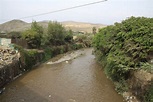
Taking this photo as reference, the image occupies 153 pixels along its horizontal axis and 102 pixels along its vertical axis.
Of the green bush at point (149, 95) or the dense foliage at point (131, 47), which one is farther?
the dense foliage at point (131, 47)

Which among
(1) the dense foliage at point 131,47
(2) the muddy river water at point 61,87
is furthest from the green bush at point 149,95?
(2) the muddy river water at point 61,87

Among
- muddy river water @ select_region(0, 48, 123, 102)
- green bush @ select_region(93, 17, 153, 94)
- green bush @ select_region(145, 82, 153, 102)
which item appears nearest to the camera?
green bush @ select_region(145, 82, 153, 102)

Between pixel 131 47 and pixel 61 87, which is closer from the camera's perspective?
pixel 131 47

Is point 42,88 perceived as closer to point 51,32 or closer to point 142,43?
point 142,43

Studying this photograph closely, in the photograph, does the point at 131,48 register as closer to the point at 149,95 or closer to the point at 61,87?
the point at 149,95

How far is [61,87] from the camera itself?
14.8 metres

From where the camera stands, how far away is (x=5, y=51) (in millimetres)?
19297

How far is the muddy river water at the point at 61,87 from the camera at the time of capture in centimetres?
1258

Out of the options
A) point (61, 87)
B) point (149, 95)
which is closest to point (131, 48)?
point (149, 95)

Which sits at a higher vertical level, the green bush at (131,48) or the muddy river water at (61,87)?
the green bush at (131,48)

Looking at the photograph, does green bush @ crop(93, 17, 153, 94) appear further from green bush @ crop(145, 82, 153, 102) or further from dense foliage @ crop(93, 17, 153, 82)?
green bush @ crop(145, 82, 153, 102)

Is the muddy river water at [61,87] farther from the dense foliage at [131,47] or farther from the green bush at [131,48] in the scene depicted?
the dense foliage at [131,47]

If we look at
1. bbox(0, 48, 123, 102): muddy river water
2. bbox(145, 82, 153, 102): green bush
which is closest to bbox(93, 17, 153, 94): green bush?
bbox(145, 82, 153, 102): green bush

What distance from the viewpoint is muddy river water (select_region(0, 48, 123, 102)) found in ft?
41.3
